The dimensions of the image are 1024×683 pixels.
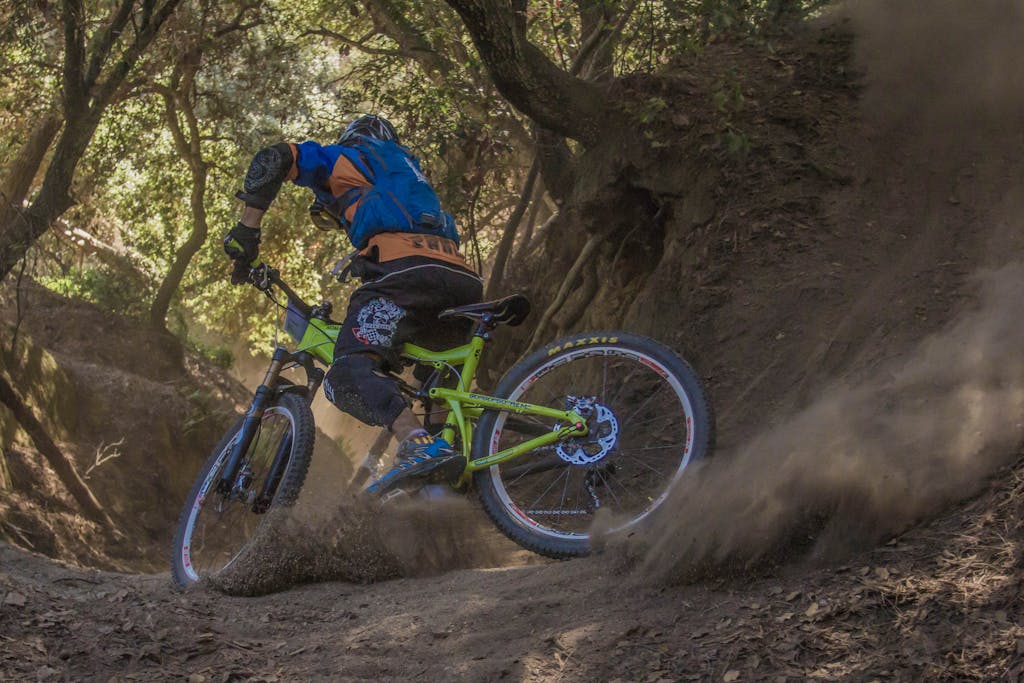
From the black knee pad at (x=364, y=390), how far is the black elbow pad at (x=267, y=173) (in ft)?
3.04

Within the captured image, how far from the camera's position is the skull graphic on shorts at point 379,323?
5.01m

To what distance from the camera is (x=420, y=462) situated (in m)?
4.86

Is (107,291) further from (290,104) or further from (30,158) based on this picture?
(30,158)

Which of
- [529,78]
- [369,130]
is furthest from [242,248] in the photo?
[529,78]

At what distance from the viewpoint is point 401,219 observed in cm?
515

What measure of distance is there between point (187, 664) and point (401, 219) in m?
2.44

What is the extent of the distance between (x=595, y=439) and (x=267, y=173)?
2139mm

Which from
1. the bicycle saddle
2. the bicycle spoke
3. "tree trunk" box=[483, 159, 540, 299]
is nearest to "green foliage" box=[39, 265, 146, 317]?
"tree trunk" box=[483, 159, 540, 299]

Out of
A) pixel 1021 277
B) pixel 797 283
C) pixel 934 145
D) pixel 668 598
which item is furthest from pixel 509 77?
pixel 668 598

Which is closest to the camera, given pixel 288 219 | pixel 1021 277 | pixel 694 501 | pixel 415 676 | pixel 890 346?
pixel 415 676

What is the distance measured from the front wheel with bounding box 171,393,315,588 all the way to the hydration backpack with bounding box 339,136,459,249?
100 cm

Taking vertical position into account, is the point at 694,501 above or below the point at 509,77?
below

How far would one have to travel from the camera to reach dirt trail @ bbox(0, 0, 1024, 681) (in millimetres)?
3129

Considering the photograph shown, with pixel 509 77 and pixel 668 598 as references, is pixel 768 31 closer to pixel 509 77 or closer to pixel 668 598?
pixel 509 77
